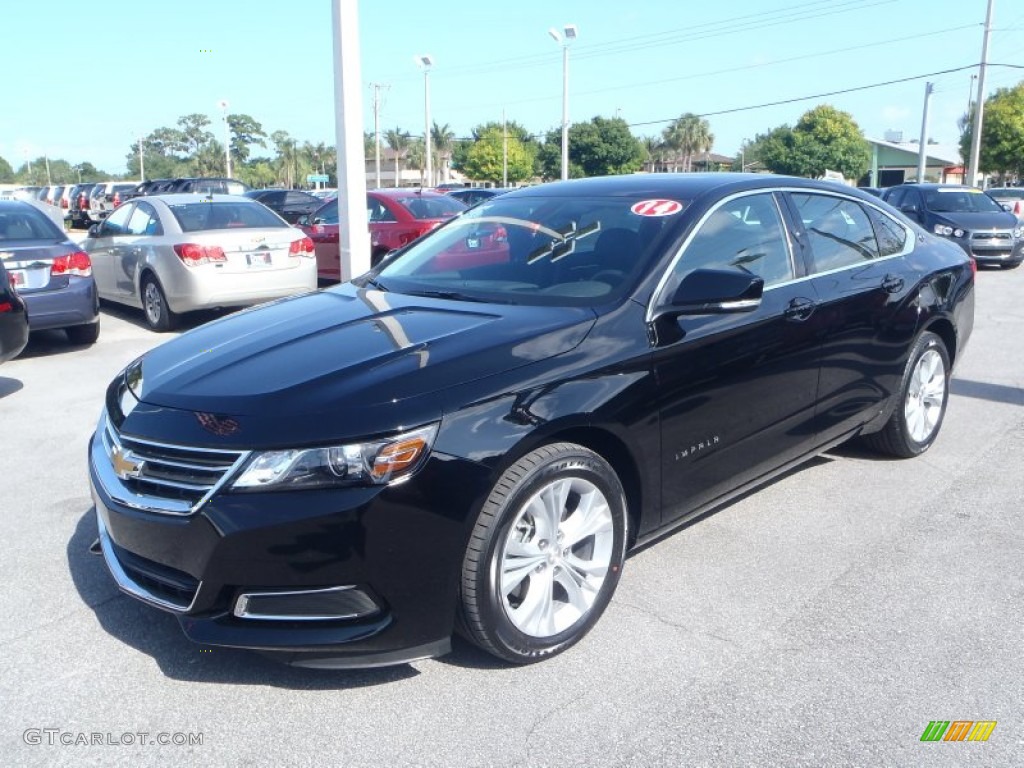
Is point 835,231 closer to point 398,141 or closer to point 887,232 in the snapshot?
point 887,232

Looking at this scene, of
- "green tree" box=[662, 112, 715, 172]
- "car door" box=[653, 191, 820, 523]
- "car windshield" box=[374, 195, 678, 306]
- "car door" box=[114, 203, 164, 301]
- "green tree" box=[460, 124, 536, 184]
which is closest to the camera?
"car door" box=[653, 191, 820, 523]

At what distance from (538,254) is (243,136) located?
112 metres

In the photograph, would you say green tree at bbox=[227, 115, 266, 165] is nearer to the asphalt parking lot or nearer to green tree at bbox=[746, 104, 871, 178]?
green tree at bbox=[746, 104, 871, 178]

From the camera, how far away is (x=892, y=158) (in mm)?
79500

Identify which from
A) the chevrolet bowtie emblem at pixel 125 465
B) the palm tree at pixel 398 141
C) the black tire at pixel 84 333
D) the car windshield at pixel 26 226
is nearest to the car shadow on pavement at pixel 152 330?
the black tire at pixel 84 333

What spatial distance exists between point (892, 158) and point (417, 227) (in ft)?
251

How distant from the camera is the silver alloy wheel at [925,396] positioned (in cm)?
530

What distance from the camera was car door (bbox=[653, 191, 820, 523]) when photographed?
3.69 m

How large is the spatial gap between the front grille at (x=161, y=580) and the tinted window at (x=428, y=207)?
33.2 feet

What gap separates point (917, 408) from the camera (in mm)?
5422

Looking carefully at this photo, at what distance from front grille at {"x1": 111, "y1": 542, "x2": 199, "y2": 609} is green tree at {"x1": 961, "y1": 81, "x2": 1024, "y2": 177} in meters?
59.5

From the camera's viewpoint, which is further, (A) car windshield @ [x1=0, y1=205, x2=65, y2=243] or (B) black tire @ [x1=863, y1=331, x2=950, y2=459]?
(A) car windshield @ [x1=0, y1=205, x2=65, y2=243]

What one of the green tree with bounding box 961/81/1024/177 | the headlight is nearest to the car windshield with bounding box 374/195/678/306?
the headlight

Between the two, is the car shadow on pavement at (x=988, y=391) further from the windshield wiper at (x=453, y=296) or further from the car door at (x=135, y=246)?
the car door at (x=135, y=246)
